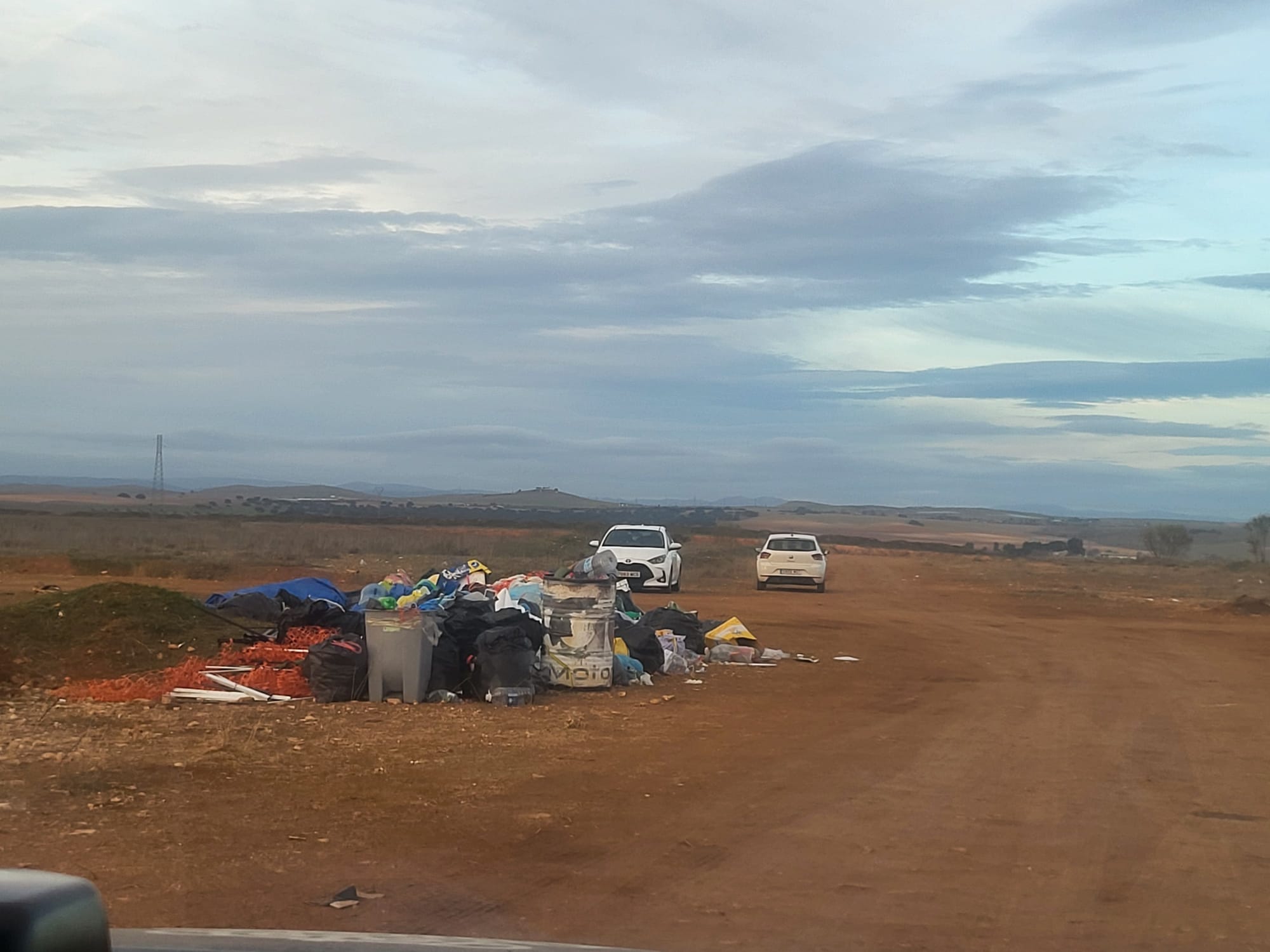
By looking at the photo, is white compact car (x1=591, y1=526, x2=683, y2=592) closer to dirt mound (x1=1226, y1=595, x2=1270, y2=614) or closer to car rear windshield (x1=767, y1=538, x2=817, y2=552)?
car rear windshield (x1=767, y1=538, x2=817, y2=552)

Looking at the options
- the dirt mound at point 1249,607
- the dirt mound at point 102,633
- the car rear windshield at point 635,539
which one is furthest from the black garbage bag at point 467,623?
the dirt mound at point 1249,607

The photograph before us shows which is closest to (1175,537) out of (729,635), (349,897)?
(729,635)

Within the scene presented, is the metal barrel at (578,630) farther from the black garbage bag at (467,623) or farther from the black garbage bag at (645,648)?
the black garbage bag at (645,648)

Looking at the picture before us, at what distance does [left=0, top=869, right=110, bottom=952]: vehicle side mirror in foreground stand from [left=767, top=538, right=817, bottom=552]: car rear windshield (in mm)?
34092

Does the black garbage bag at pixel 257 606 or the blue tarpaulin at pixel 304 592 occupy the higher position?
the blue tarpaulin at pixel 304 592

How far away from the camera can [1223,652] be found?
69.3 feet

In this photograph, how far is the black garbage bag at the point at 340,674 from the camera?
1342 cm

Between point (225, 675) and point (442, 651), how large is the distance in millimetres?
2462

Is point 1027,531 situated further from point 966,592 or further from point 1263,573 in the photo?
point 966,592

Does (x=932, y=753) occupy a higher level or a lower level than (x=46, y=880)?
lower

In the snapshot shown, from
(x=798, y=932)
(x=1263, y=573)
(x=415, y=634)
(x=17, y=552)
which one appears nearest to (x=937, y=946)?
(x=798, y=932)

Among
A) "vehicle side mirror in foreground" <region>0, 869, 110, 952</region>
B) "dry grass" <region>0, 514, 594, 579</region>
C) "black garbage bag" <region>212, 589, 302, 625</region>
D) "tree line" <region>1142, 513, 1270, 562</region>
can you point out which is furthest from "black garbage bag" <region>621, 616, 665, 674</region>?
"tree line" <region>1142, 513, 1270, 562</region>

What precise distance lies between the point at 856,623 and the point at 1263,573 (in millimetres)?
33451

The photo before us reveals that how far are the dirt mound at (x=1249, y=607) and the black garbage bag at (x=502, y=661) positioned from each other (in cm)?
2219
